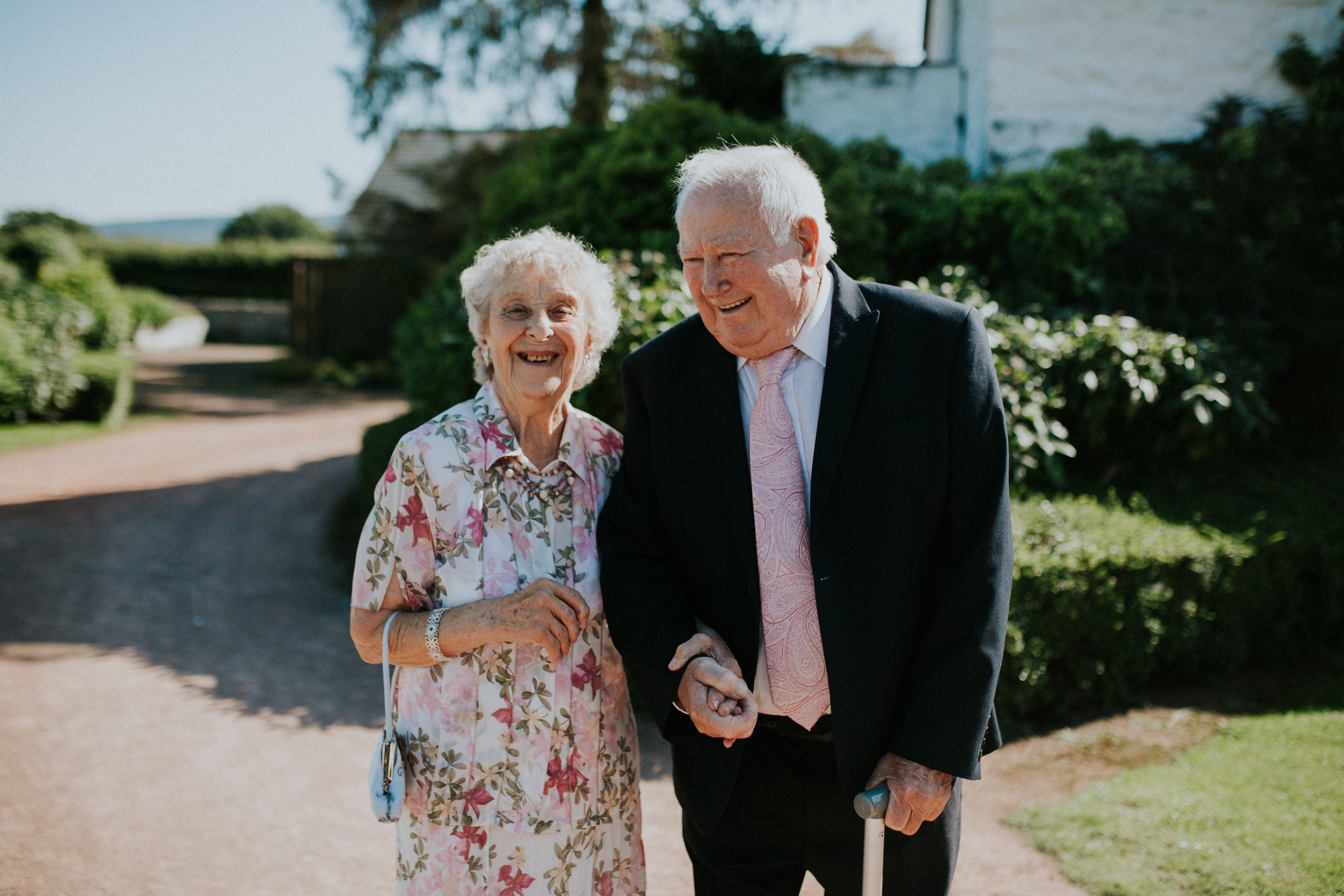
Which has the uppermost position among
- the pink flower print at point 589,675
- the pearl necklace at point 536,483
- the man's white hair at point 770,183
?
the man's white hair at point 770,183

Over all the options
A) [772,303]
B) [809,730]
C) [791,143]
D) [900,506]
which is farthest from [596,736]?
[791,143]

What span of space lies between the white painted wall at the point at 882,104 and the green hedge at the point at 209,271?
28.9m

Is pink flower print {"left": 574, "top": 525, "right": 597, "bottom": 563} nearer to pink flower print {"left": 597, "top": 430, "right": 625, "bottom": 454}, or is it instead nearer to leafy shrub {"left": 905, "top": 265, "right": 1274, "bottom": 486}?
pink flower print {"left": 597, "top": 430, "right": 625, "bottom": 454}

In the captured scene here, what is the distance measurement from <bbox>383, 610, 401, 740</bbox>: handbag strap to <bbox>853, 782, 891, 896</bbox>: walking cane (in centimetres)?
111

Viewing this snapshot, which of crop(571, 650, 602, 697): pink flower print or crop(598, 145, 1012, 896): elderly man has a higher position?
crop(598, 145, 1012, 896): elderly man

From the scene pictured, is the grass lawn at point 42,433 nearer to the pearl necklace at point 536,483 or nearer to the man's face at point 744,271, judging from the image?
the pearl necklace at point 536,483

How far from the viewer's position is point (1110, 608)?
4.29 meters

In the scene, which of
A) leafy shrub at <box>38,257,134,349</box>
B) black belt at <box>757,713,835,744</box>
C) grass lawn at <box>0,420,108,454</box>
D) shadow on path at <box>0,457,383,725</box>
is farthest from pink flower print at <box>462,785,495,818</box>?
leafy shrub at <box>38,257,134,349</box>

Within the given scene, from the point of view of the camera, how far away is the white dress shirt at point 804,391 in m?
1.94

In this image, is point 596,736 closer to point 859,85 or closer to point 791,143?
point 791,143

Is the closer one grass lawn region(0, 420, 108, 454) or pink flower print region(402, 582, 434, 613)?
pink flower print region(402, 582, 434, 613)

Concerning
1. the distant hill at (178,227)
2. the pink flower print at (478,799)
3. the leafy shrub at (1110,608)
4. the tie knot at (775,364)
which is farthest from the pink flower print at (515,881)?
the distant hill at (178,227)

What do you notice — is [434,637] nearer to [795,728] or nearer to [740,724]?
[740,724]

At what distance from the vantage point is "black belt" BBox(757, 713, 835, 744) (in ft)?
6.37
